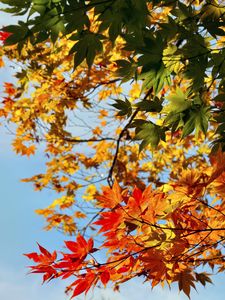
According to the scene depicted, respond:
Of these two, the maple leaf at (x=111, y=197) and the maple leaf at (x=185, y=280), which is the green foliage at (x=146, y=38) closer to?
the maple leaf at (x=111, y=197)

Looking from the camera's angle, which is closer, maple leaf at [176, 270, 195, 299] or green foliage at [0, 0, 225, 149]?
green foliage at [0, 0, 225, 149]

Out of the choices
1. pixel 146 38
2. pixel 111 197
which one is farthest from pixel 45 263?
pixel 146 38

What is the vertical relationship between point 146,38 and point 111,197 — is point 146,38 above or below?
above

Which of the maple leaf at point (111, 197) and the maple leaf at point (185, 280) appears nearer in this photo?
the maple leaf at point (111, 197)

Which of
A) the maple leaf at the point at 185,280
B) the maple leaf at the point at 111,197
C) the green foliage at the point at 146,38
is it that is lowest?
the maple leaf at the point at 185,280

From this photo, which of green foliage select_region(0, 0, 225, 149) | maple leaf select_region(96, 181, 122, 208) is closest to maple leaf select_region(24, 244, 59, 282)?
maple leaf select_region(96, 181, 122, 208)

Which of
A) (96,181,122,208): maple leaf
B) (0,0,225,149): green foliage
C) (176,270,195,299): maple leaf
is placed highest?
(0,0,225,149): green foliage

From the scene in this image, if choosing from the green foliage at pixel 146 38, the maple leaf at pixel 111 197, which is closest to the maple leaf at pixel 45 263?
the maple leaf at pixel 111 197

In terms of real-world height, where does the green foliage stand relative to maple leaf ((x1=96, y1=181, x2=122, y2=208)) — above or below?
above

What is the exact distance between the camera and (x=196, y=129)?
7.62ft

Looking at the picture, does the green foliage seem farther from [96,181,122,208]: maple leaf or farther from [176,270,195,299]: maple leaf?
[176,270,195,299]: maple leaf

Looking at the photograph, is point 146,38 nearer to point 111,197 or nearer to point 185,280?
point 111,197

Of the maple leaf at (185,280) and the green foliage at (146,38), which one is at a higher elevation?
the green foliage at (146,38)

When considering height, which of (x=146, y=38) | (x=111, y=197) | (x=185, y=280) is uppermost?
(x=146, y=38)
